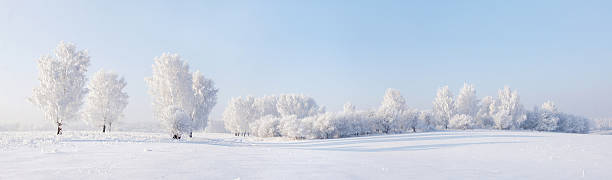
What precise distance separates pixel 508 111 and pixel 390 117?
36215mm

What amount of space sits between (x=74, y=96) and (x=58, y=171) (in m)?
33.0

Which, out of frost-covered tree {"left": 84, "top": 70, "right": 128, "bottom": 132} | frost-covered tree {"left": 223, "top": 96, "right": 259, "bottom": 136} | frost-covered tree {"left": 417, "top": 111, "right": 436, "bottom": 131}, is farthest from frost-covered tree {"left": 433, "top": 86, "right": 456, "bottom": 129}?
frost-covered tree {"left": 84, "top": 70, "right": 128, "bottom": 132}

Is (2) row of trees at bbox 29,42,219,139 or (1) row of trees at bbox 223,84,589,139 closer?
(2) row of trees at bbox 29,42,219,139

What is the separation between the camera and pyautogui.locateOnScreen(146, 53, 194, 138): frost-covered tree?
42.2 m

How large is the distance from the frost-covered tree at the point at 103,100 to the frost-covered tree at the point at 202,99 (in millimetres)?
10367

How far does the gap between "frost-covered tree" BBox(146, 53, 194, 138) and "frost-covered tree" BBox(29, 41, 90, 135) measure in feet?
28.9

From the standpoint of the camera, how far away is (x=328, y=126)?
58438 mm

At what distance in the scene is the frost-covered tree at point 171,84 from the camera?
42.2 m

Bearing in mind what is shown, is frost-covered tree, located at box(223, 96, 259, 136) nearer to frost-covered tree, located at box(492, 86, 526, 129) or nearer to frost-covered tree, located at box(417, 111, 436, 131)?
frost-covered tree, located at box(417, 111, 436, 131)

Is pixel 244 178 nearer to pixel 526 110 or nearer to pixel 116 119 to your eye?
pixel 116 119

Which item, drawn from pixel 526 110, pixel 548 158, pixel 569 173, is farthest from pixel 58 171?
pixel 526 110

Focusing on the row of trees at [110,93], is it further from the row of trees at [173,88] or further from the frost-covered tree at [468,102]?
the frost-covered tree at [468,102]

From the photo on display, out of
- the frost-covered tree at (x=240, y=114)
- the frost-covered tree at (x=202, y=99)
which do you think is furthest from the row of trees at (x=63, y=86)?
the frost-covered tree at (x=240, y=114)

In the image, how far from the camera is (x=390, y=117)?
64750 mm
